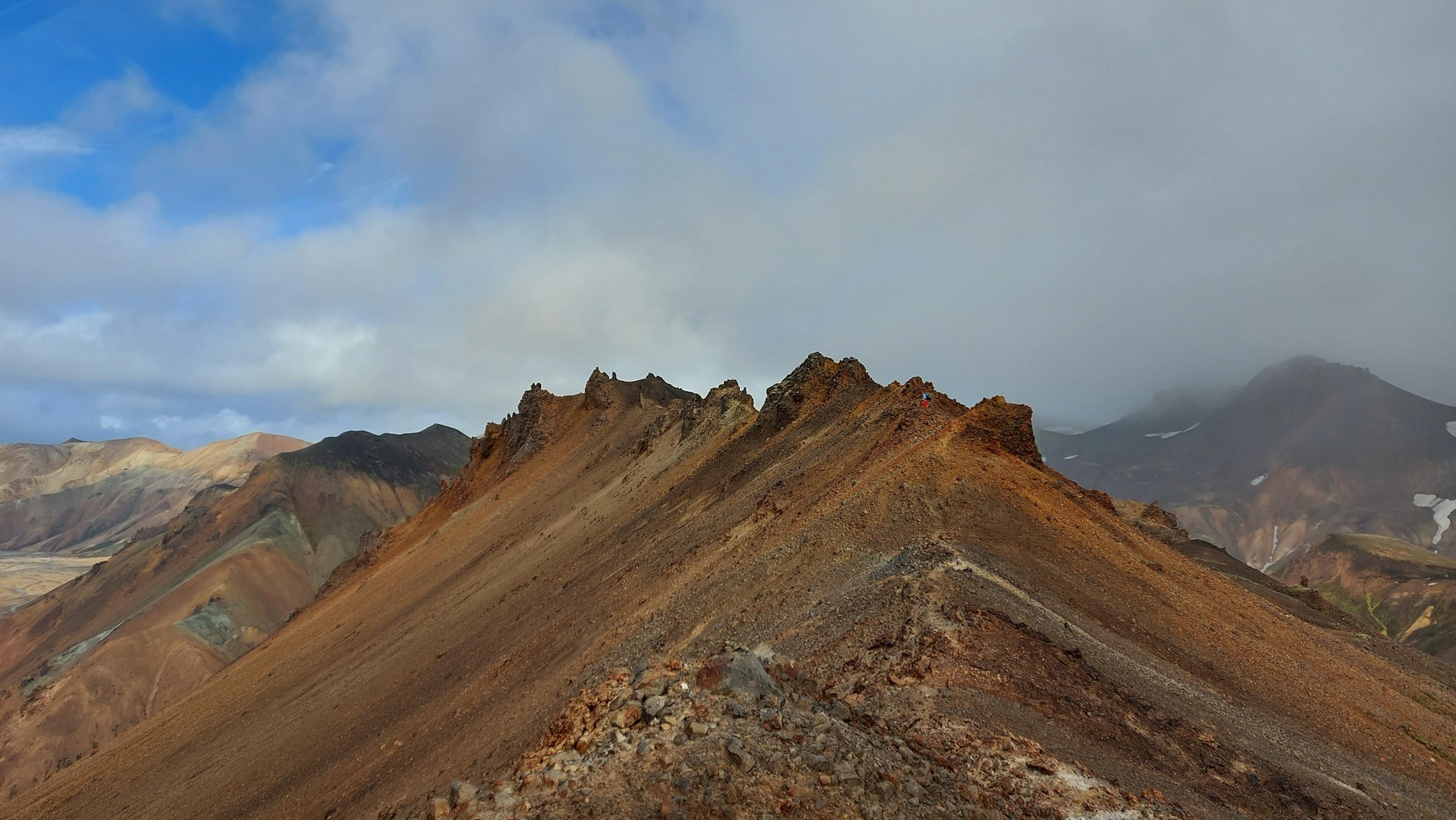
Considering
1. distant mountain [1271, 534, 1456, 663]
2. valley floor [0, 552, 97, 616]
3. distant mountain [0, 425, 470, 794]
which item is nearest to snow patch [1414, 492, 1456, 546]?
distant mountain [1271, 534, 1456, 663]

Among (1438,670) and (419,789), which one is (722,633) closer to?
(419,789)

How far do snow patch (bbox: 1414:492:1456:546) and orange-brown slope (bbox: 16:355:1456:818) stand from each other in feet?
648

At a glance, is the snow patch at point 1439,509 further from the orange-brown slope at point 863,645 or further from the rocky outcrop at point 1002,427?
the rocky outcrop at point 1002,427

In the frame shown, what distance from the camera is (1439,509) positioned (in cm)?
18288

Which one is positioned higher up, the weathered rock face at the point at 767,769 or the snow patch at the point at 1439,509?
the weathered rock face at the point at 767,769

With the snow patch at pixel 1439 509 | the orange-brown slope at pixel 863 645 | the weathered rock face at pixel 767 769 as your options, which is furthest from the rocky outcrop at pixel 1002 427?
the snow patch at pixel 1439 509

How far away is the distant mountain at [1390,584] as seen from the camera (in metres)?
85.6

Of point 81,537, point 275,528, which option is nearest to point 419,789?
point 275,528

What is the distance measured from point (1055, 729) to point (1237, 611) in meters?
13.1

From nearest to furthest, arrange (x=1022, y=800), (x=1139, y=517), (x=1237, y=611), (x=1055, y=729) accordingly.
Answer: (x=1022, y=800), (x=1055, y=729), (x=1237, y=611), (x=1139, y=517)

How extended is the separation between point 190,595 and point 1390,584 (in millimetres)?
144806

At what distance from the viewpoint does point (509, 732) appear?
14766 mm

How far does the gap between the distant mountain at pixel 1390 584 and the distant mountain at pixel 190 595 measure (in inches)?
4397

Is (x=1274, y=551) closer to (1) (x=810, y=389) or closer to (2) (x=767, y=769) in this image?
(1) (x=810, y=389)
